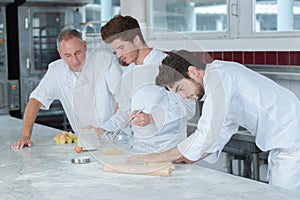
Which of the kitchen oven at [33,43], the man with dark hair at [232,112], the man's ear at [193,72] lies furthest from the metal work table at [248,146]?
the kitchen oven at [33,43]

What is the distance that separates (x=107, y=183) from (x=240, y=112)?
2.27 ft

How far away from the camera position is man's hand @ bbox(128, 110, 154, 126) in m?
2.31

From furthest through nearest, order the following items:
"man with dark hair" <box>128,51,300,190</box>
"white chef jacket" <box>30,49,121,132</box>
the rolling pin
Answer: "white chef jacket" <box>30,49,121,132</box>, "man with dark hair" <box>128,51,300,190</box>, the rolling pin

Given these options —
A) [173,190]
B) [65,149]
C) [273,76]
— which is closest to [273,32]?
[273,76]

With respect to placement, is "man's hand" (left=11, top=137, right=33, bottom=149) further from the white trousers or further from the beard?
the white trousers

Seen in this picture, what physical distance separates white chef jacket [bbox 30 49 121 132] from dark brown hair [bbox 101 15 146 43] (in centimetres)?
16

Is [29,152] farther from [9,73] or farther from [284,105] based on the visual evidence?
[9,73]

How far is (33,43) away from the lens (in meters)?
5.46

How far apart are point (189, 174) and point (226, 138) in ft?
1.17

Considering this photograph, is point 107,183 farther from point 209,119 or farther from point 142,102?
point 142,102

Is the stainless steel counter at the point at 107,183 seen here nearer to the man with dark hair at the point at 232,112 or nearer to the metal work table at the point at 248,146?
the man with dark hair at the point at 232,112

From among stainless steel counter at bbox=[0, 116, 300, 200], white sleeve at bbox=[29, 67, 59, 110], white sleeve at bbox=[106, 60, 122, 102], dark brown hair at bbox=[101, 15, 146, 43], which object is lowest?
stainless steel counter at bbox=[0, 116, 300, 200]

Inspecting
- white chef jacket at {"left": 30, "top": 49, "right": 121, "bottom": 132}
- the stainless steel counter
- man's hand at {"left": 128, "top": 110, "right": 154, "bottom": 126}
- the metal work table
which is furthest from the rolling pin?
the metal work table

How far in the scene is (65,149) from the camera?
259 centimetres
